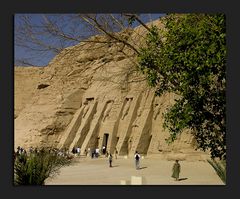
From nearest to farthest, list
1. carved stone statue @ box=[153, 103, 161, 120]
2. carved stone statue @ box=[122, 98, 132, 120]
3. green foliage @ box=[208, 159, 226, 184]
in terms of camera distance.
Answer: green foliage @ box=[208, 159, 226, 184] → carved stone statue @ box=[153, 103, 161, 120] → carved stone statue @ box=[122, 98, 132, 120]

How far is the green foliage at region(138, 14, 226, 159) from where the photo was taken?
393 inches

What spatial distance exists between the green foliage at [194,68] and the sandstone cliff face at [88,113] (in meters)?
8.34

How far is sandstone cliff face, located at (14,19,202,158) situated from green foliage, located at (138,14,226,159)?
8335 millimetres

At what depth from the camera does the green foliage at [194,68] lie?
393 inches

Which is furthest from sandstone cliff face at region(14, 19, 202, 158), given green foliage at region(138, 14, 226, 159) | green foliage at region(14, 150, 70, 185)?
green foliage at region(138, 14, 226, 159)

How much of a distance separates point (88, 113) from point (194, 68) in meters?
20.2

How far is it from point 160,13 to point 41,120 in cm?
2277

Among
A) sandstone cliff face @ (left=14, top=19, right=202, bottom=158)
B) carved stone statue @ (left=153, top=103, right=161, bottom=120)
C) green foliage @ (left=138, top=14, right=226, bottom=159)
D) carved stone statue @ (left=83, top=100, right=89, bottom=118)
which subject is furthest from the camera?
carved stone statue @ (left=83, top=100, right=89, bottom=118)

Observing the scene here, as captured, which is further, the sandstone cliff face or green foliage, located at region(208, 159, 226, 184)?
the sandstone cliff face

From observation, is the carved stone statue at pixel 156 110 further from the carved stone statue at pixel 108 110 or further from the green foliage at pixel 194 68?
the green foliage at pixel 194 68

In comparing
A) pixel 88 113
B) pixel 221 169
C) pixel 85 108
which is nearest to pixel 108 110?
pixel 88 113

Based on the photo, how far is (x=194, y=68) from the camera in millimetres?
10008

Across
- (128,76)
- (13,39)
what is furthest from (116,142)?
(13,39)

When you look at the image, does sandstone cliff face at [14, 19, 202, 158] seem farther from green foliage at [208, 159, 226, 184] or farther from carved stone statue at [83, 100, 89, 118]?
green foliage at [208, 159, 226, 184]
